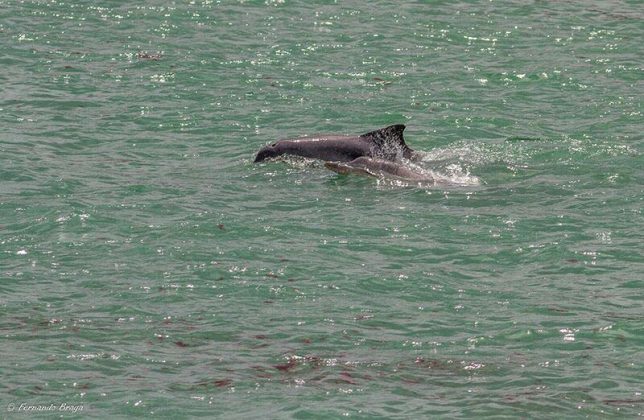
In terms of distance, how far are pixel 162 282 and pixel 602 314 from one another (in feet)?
12.8

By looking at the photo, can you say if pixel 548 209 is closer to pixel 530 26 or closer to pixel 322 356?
pixel 322 356

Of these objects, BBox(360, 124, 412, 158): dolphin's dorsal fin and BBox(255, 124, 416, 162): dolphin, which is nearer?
BBox(360, 124, 412, 158): dolphin's dorsal fin

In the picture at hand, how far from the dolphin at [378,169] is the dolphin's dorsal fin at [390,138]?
260mm

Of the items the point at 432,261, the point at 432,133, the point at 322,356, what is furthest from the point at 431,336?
the point at 432,133

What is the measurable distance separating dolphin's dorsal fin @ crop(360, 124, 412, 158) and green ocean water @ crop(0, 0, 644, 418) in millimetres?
574

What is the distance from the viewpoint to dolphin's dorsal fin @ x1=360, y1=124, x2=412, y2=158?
16078 millimetres

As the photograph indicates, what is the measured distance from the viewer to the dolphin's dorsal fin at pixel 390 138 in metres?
16.1

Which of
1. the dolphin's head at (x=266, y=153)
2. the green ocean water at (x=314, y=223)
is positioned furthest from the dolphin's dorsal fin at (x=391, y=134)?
the dolphin's head at (x=266, y=153)

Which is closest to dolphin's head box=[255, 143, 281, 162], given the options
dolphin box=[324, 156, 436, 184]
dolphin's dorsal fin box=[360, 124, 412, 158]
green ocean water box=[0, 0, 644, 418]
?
green ocean water box=[0, 0, 644, 418]

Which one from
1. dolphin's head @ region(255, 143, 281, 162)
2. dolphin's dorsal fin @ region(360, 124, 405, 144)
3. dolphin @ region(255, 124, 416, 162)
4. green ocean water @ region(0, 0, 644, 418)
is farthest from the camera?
dolphin's head @ region(255, 143, 281, 162)

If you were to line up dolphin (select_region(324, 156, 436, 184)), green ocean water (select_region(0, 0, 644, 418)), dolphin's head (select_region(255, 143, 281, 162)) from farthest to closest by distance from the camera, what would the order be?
dolphin's head (select_region(255, 143, 281, 162))
dolphin (select_region(324, 156, 436, 184))
green ocean water (select_region(0, 0, 644, 418))

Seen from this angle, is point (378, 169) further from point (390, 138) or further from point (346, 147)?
point (346, 147)

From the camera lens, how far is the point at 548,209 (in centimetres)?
1452

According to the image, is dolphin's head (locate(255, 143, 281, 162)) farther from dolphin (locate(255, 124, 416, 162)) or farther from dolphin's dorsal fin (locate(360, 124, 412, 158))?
dolphin's dorsal fin (locate(360, 124, 412, 158))
